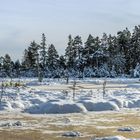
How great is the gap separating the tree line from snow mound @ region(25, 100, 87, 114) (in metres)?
68.8

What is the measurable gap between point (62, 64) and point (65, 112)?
2966 inches

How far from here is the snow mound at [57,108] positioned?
23875 millimetres

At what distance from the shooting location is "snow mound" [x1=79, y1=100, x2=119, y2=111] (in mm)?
25422

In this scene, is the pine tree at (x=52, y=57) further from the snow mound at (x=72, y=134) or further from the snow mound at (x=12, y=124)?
the snow mound at (x=72, y=134)

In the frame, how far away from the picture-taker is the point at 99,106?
25.7m

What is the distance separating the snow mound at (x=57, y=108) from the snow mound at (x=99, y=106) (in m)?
0.63

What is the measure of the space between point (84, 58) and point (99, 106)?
72941 millimetres

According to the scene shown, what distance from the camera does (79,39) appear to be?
101 metres

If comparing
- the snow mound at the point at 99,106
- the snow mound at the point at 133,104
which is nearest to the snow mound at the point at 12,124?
the snow mound at the point at 99,106

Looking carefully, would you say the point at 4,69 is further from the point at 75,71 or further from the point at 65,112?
the point at 65,112

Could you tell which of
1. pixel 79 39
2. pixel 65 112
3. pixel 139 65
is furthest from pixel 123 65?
pixel 65 112

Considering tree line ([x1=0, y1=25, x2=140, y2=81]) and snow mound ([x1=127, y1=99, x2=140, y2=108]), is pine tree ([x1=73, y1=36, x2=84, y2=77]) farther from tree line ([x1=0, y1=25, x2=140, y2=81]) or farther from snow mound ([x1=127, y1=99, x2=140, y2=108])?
snow mound ([x1=127, y1=99, x2=140, y2=108])

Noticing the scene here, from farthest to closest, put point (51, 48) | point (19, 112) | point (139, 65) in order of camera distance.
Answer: point (51, 48)
point (139, 65)
point (19, 112)

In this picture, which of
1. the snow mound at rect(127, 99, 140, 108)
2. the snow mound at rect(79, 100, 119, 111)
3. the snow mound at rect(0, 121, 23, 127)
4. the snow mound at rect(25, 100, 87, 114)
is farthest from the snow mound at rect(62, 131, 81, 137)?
the snow mound at rect(127, 99, 140, 108)
